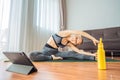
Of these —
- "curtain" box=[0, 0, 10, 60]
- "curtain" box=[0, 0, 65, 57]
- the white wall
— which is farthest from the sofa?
"curtain" box=[0, 0, 10, 60]

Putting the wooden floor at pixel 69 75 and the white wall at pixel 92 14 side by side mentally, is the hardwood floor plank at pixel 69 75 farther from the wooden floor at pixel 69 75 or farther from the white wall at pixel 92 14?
the white wall at pixel 92 14

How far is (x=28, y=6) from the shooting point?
10.1ft

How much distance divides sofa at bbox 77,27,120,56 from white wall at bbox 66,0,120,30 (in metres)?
0.23

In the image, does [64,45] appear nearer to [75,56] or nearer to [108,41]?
[75,56]

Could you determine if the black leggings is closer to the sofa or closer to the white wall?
the sofa

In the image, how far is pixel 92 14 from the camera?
3.57 meters

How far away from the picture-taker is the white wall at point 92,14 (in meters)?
3.29

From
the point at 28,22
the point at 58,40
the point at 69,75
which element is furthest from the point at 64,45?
the point at 28,22

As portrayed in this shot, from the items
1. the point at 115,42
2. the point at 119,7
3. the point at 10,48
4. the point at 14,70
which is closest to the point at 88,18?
the point at 119,7

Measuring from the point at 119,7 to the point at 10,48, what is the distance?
2372 mm

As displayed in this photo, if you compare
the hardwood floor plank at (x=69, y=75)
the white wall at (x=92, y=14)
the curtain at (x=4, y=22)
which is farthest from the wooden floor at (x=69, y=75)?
the white wall at (x=92, y=14)

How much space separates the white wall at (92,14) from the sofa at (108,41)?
227 millimetres

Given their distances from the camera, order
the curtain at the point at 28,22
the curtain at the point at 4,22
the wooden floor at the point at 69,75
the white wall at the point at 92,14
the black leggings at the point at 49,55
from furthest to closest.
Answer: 1. the white wall at the point at 92,14
2. the curtain at the point at 28,22
3. the curtain at the point at 4,22
4. the black leggings at the point at 49,55
5. the wooden floor at the point at 69,75

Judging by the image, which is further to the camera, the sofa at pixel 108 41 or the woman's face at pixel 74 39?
the sofa at pixel 108 41
